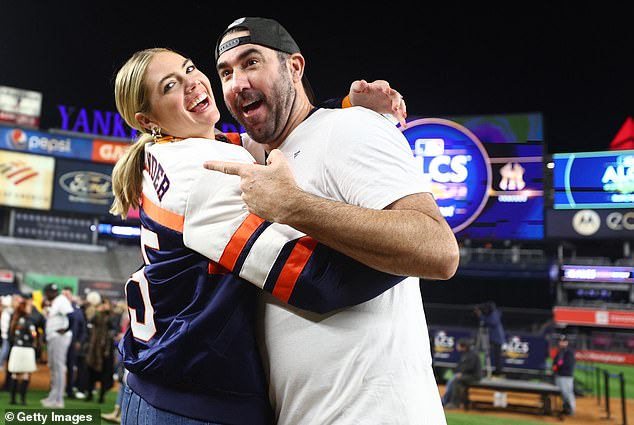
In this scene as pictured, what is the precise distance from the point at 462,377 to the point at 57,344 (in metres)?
6.91

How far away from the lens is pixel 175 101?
6.79ft

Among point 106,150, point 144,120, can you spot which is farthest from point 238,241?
point 106,150

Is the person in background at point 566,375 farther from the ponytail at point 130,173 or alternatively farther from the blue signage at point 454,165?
the ponytail at point 130,173

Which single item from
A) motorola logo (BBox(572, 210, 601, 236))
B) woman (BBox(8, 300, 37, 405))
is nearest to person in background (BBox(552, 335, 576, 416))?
woman (BBox(8, 300, 37, 405))

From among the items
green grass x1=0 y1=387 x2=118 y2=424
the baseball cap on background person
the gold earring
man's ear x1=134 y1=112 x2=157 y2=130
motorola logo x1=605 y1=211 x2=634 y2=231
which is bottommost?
green grass x1=0 y1=387 x2=118 y2=424

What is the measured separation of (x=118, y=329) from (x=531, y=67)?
3224cm

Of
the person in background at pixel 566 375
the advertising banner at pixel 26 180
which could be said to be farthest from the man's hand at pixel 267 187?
the advertising banner at pixel 26 180

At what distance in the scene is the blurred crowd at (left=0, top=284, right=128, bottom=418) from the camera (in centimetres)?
965

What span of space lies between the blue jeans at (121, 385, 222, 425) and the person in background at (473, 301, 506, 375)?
37.8 ft

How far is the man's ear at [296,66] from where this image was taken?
224 centimetres

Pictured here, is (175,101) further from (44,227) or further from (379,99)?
(44,227)

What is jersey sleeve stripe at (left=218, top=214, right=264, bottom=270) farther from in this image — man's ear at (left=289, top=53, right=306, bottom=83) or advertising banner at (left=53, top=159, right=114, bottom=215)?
advertising banner at (left=53, top=159, right=114, bottom=215)

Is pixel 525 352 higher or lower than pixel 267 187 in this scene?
lower

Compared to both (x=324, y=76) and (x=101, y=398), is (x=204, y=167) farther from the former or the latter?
(x=324, y=76)
